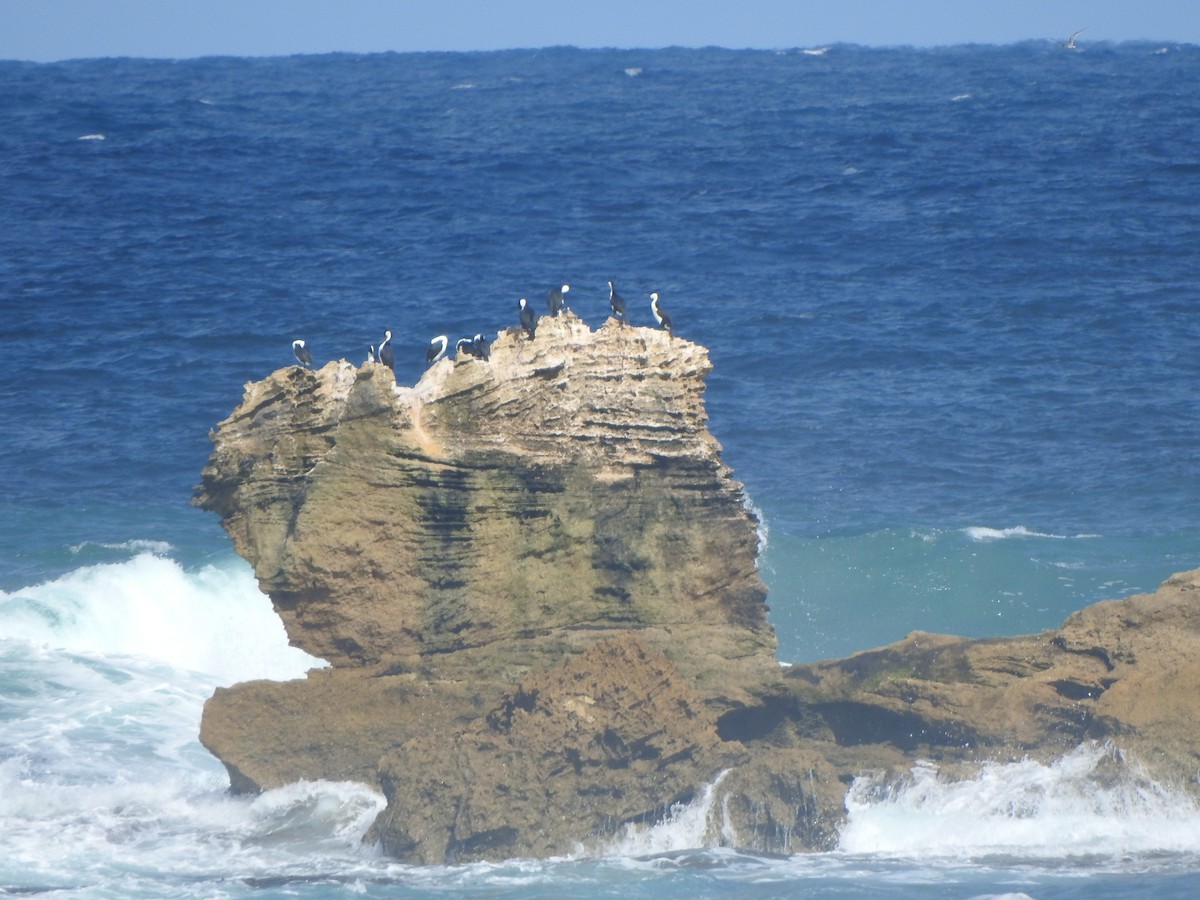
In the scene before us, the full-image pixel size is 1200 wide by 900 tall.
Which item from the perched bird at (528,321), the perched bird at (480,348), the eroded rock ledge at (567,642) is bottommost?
the eroded rock ledge at (567,642)

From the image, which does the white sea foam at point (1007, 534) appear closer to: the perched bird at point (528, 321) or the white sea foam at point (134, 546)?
the white sea foam at point (134, 546)

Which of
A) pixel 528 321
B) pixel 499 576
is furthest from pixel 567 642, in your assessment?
pixel 528 321

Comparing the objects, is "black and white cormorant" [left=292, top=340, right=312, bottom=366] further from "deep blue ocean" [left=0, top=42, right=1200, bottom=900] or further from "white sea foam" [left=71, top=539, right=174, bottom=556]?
"white sea foam" [left=71, top=539, right=174, bottom=556]

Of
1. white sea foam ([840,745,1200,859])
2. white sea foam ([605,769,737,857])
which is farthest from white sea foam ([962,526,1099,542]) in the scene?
white sea foam ([605,769,737,857])

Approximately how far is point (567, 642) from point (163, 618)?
10.8 meters

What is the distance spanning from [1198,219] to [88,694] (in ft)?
105

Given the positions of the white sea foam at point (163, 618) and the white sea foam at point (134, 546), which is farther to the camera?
the white sea foam at point (134, 546)

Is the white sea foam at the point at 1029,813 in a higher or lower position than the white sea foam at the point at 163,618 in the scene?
lower

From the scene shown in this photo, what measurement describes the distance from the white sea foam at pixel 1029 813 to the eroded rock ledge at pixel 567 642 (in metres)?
0.17

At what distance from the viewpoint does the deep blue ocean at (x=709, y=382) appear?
1386 centimetres

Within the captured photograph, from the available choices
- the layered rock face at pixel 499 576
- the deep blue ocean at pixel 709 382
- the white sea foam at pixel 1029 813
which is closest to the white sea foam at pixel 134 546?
the deep blue ocean at pixel 709 382

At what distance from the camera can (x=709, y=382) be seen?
31.1 meters

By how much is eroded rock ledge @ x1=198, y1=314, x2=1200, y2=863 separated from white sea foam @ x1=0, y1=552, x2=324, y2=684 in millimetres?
7153

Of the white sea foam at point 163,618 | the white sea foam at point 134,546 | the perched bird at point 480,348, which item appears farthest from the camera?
the white sea foam at point 134,546
